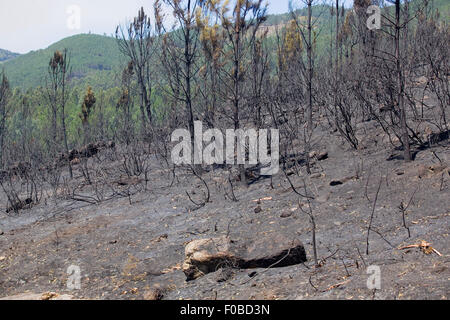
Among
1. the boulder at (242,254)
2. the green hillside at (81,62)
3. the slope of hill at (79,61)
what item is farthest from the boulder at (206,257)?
the slope of hill at (79,61)

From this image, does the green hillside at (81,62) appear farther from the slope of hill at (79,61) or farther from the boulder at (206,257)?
the boulder at (206,257)

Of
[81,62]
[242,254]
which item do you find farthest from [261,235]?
[81,62]

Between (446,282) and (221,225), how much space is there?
4133 mm

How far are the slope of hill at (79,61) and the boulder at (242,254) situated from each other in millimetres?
88952

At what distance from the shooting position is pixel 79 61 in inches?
4496

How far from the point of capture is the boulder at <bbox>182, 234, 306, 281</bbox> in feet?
14.9

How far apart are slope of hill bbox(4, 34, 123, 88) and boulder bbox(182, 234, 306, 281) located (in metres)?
89.0

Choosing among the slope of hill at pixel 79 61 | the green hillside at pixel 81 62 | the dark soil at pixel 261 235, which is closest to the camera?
→ the dark soil at pixel 261 235

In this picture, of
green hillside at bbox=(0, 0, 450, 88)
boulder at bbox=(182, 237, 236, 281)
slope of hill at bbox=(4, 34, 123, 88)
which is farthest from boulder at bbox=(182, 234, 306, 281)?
slope of hill at bbox=(4, 34, 123, 88)

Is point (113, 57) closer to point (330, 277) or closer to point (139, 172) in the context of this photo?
point (139, 172)

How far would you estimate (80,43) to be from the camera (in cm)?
12850

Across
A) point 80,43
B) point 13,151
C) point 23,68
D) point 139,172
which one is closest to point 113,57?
point 80,43

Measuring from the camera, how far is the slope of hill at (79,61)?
10069cm

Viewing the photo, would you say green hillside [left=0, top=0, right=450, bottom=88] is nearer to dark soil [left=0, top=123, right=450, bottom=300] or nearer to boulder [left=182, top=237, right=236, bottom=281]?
dark soil [left=0, top=123, right=450, bottom=300]
